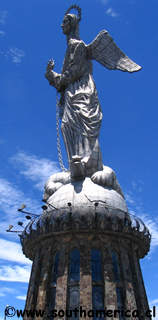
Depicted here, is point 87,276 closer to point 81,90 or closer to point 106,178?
point 106,178

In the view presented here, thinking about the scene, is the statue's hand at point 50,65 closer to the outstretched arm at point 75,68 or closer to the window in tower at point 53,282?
the outstretched arm at point 75,68

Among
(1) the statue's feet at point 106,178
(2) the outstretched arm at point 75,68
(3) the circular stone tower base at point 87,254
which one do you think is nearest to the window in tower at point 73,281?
(3) the circular stone tower base at point 87,254

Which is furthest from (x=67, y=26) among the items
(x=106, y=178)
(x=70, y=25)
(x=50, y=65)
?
(x=106, y=178)

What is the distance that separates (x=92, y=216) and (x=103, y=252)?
97.5 inches

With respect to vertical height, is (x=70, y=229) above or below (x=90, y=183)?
below

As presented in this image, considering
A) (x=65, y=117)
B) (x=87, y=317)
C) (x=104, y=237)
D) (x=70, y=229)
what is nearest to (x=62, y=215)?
(x=70, y=229)

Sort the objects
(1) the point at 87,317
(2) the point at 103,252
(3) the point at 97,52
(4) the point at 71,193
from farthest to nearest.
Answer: (3) the point at 97,52 → (4) the point at 71,193 → (2) the point at 103,252 → (1) the point at 87,317

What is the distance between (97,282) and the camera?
794 inches

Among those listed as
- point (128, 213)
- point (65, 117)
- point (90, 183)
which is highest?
point (65, 117)

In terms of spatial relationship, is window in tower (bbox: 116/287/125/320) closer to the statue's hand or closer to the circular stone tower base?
the circular stone tower base

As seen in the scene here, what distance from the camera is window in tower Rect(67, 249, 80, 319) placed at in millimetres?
19344

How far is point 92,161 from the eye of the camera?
25.2 meters

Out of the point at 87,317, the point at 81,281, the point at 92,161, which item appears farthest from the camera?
the point at 92,161

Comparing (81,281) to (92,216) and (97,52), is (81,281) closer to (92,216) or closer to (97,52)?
(92,216)
